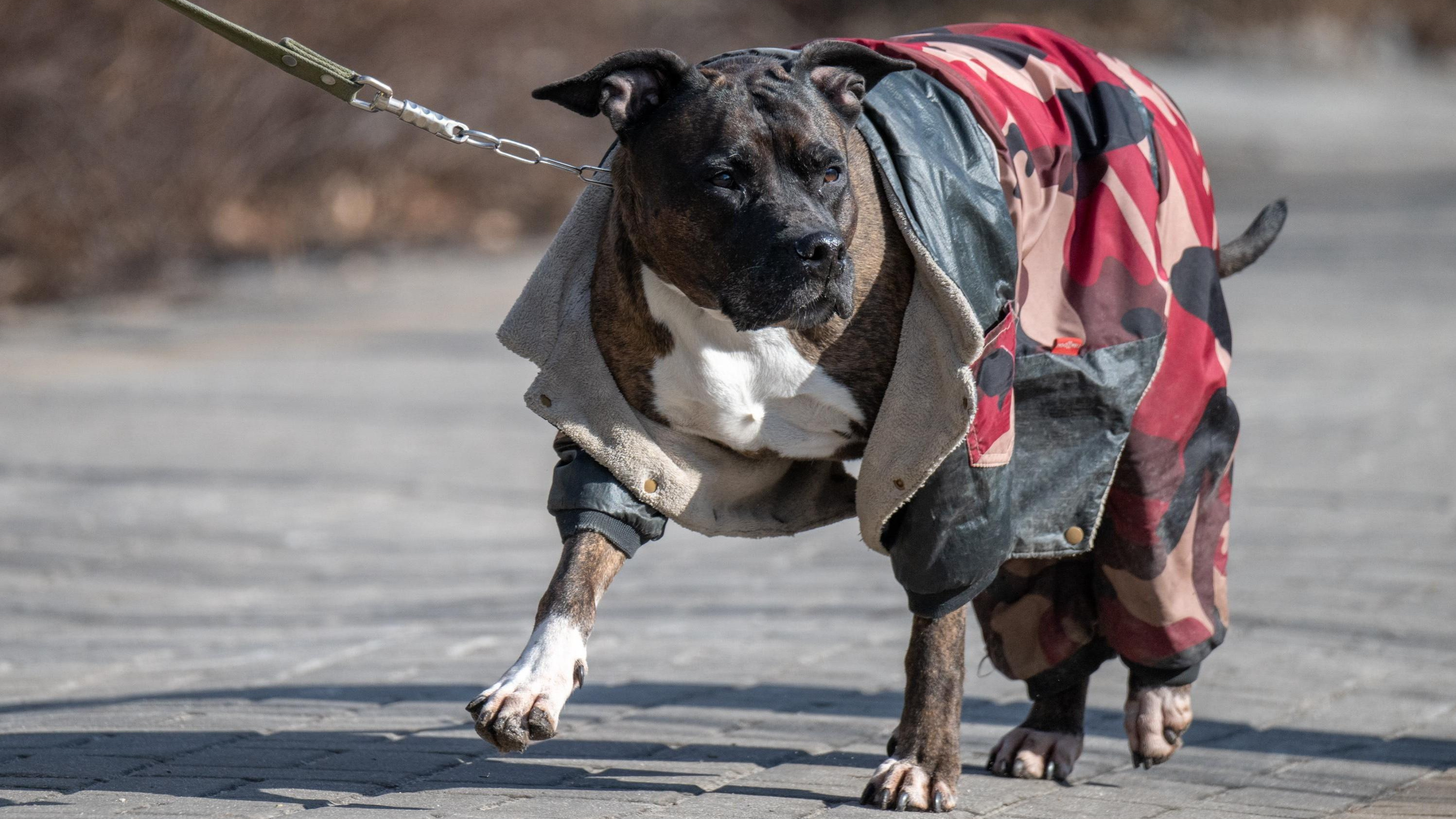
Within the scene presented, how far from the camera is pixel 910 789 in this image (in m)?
3.57

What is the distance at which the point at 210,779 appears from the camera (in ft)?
12.5

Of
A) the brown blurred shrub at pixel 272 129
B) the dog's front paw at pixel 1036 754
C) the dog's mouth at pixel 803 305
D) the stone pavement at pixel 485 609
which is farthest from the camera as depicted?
the brown blurred shrub at pixel 272 129

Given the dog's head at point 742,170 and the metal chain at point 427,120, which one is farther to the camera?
the metal chain at point 427,120

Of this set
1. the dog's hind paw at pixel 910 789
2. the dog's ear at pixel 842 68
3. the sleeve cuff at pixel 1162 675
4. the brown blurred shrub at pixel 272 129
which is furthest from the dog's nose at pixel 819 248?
the brown blurred shrub at pixel 272 129

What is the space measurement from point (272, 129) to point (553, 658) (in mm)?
11662

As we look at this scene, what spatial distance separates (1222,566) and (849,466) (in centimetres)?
283

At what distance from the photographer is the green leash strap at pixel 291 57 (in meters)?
3.80

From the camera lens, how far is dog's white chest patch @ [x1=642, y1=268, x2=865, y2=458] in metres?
3.39

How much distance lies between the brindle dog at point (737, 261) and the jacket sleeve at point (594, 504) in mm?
35

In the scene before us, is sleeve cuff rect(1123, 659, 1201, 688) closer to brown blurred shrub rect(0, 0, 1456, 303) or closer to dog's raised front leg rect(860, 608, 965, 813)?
dog's raised front leg rect(860, 608, 965, 813)

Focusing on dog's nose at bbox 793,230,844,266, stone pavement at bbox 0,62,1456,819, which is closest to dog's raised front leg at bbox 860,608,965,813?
stone pavement at bbox 0,62,1456,819

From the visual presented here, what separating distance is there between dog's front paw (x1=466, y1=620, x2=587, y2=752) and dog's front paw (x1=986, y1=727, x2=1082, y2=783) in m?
1.21

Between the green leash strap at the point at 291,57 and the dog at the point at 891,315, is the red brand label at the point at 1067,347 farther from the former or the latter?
the green leash strap at the point at 291,57

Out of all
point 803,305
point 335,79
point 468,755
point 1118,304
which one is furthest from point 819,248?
point 468,755
